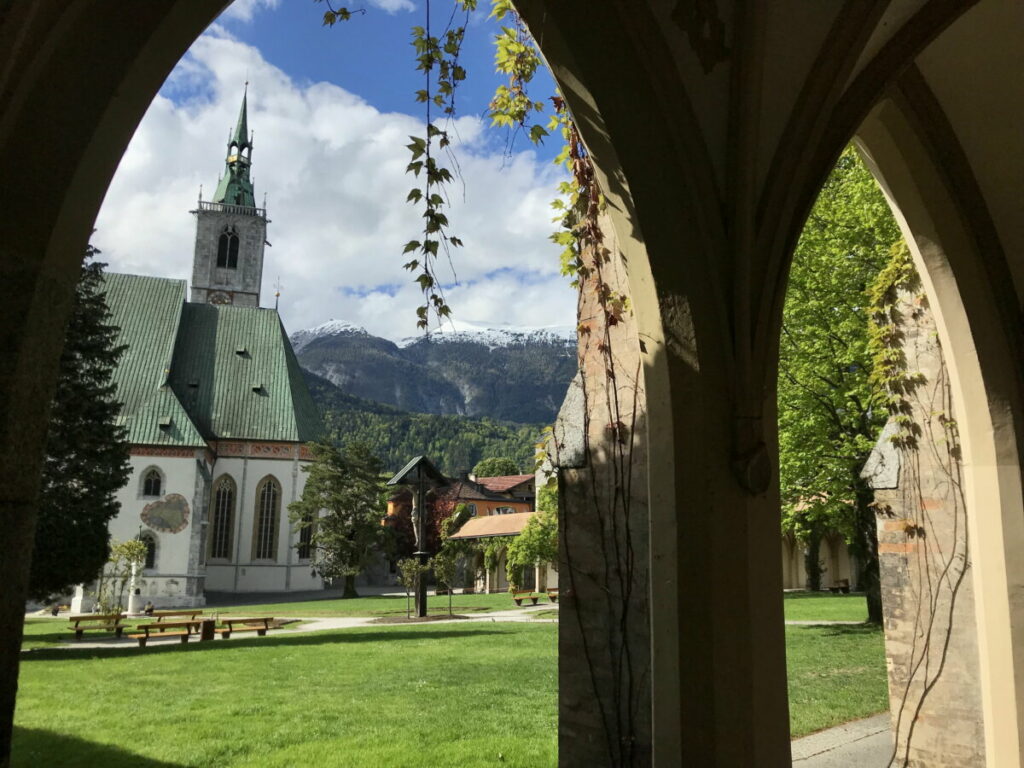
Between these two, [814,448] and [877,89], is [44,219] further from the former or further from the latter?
[814,448]

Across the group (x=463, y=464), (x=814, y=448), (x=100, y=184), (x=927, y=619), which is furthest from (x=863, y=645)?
(x=463, y=464)

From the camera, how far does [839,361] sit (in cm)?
1478

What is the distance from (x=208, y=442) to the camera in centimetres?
4253

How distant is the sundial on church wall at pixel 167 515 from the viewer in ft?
127

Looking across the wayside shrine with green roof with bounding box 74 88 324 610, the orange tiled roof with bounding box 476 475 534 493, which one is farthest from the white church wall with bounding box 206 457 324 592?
the orange tiled roof with bounding box 476 475 534 493

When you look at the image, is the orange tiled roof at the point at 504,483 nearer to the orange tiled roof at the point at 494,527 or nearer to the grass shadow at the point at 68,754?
the orange tiled roof at the point at 494,527

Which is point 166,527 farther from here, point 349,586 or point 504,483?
point 504,483

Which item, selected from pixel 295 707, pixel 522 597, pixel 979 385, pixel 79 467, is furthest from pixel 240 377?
pixel 979 385

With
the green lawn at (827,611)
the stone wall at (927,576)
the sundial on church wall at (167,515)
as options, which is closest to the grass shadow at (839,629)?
the green lawn at (827,611)

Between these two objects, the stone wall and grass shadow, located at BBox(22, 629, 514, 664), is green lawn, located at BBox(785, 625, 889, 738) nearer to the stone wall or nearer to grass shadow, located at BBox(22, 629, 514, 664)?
the stone wall

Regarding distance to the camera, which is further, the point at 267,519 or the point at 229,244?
the point at 229,244

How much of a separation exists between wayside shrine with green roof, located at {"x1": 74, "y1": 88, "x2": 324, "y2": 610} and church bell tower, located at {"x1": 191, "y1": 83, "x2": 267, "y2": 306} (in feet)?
33.9

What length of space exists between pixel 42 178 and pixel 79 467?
17456 mm

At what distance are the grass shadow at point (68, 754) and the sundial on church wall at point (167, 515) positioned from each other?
33800 millimetres
